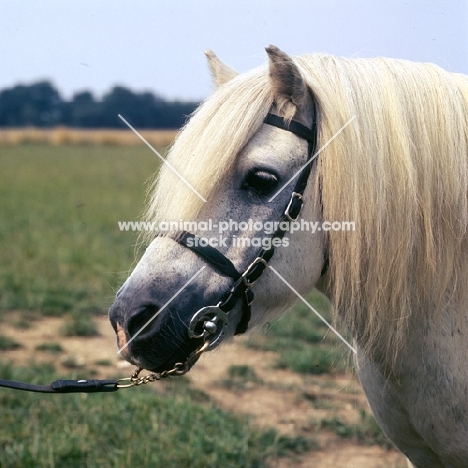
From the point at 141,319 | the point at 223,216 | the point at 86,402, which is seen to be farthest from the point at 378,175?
the point at 86,402

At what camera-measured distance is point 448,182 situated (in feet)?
6.35

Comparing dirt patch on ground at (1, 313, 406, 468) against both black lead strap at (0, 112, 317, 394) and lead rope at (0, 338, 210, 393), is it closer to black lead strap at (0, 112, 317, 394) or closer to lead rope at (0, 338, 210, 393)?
lead rope at (0, 338, 210, 393)

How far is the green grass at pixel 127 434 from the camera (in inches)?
124

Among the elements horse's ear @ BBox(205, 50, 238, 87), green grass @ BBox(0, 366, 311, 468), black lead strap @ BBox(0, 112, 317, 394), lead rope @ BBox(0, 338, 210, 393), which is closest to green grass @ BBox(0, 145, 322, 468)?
green grass @ BBox(0, 366, 311, 468)

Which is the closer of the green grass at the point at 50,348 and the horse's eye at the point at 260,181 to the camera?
the horse's eye at the point at 260,181

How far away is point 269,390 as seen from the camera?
4320 millimetres

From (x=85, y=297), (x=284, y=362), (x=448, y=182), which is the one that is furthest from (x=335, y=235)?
(x=85, y=297)

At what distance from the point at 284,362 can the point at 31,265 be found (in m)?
4.05

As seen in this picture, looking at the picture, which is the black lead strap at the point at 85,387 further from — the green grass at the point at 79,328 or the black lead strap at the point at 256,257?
the green grass at the point at 79,328

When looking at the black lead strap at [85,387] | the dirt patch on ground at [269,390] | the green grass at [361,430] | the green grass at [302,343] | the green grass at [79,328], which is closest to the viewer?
the black lead strap at [85,387]

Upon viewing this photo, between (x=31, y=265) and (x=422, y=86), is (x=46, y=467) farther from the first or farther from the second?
(x=31, y=265)

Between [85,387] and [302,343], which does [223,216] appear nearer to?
[85,387]

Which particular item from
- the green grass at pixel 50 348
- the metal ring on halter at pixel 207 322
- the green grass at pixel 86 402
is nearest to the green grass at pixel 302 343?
the green grass at pixel 86 402

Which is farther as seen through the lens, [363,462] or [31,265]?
[31,265]
